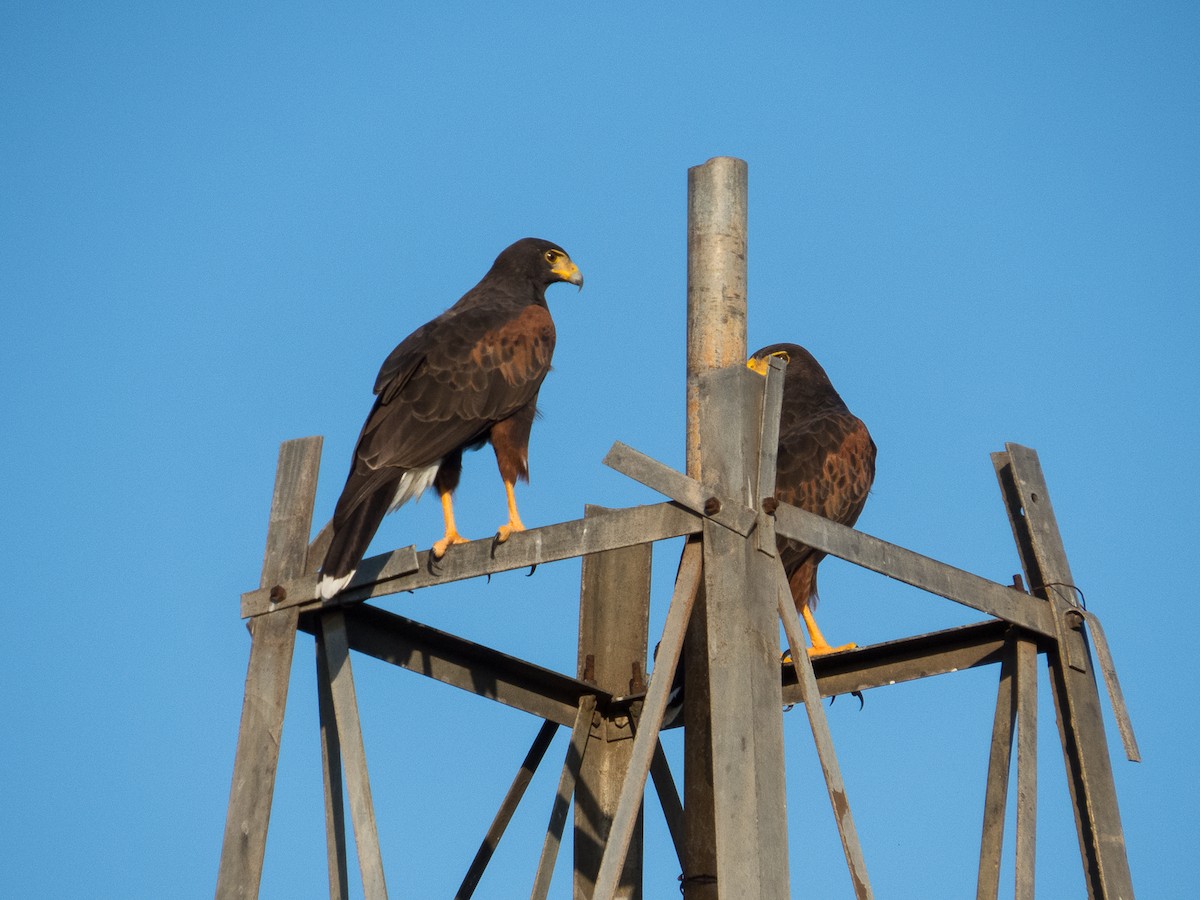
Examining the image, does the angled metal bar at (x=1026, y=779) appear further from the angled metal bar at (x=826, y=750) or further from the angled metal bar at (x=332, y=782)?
the angled metal bar at (x=332, y=782)

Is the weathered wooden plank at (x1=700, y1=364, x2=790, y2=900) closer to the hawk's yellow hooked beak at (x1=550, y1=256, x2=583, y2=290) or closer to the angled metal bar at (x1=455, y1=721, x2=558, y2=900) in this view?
the angled metal bar at (x1=455, y1=721, x2=558, y2=900)

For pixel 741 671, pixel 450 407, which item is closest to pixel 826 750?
pixel 741 671

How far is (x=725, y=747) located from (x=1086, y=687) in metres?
2.31

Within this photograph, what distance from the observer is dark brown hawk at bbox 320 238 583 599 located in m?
7.30

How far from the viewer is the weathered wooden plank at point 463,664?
6.96m

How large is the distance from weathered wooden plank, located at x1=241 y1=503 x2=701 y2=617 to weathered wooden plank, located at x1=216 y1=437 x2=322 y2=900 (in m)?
0.13

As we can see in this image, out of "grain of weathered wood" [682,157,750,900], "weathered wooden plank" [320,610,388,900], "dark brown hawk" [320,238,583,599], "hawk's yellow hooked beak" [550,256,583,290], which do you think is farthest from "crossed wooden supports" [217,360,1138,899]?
"hawk's yellow hooked beak" [550,256,583,290]

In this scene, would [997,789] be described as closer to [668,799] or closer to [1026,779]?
[1026,779]

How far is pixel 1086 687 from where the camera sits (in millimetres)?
7141

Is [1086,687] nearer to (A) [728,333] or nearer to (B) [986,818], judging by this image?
(B) [986,818]

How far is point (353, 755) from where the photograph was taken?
6.45m

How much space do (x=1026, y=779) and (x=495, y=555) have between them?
95.5 inches

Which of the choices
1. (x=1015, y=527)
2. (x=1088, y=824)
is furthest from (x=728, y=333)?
(x=1088, y=824)

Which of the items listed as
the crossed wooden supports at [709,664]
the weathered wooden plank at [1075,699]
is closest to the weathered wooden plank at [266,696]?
the crossed wooden supports at [709,664]
